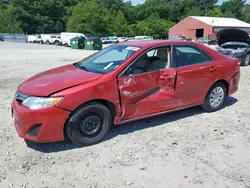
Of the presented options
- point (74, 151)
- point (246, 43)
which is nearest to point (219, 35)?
point (246, 43)

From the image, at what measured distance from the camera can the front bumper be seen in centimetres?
341

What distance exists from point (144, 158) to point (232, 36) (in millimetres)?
10426

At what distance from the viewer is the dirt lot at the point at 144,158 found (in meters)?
3.06

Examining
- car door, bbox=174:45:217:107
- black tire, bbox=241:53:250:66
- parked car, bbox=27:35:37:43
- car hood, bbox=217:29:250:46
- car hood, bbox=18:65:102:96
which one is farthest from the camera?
parked car, bbox=27:35:37:43

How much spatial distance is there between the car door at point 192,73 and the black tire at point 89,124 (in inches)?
58.0

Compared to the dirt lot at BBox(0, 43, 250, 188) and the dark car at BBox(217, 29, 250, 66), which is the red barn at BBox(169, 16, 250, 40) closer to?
the dark car at BBox(217, 29, 250, 66)

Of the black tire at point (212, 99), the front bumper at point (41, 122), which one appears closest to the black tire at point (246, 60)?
the black tire at point (212, 99)

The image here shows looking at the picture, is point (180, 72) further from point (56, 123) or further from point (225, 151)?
point (56, 123)

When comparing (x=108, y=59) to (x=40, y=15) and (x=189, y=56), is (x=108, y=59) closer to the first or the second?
(x=189, y=56)

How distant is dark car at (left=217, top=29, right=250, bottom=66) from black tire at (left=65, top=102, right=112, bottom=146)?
950 cm

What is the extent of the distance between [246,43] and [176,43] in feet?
29.4

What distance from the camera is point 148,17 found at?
3130 inches

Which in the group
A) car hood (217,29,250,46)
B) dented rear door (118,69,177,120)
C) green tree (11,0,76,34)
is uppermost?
green tree (11,0,76,34)

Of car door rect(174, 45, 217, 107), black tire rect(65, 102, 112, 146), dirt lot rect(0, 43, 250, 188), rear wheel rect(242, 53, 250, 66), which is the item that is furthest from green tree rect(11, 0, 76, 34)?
black tire rect(65, 102, 112, 146)
